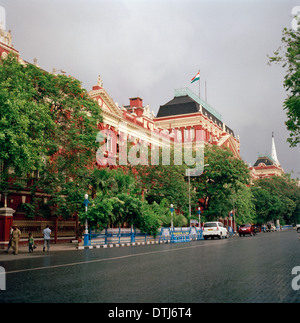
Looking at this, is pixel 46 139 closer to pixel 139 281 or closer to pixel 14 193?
pixel 14 193

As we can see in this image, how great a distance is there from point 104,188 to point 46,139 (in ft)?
21.2

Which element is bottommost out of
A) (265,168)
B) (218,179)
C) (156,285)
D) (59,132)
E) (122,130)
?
(156,285)

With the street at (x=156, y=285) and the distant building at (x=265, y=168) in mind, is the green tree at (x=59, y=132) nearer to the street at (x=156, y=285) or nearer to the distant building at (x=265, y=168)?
the street at (x=156, y=285)

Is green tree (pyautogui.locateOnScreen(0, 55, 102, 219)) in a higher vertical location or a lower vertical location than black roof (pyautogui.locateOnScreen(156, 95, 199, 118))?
lower

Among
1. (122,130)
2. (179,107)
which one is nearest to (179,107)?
(179,107)

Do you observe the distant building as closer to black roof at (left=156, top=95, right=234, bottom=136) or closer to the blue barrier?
black roof at (left=156, top=95, right=234, bottom=136)

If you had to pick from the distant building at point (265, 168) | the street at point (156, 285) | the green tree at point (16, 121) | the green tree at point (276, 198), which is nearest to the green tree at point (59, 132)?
the green tree at point (16, 121)

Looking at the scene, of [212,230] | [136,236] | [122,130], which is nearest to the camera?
[136,236]

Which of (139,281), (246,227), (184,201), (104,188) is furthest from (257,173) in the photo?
(139,281)

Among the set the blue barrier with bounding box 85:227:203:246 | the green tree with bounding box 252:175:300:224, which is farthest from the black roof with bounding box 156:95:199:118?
the blue barrier with bounding box 85:227:203:246

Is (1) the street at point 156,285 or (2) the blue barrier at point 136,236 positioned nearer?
(1) the street at point 156,285

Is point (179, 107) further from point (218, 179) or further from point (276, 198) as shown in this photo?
point (276, 198)

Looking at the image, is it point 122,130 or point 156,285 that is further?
point 122,130
